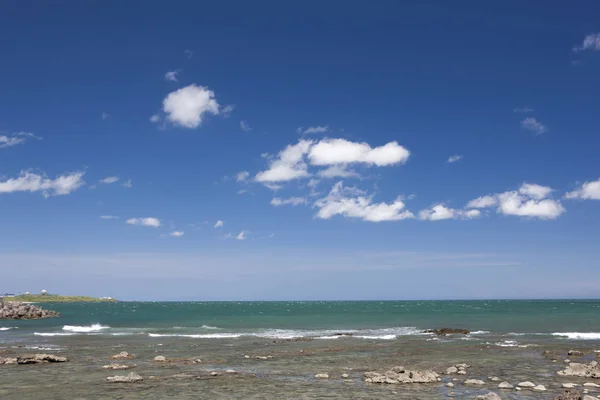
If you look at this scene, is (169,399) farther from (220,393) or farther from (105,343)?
(105,343)

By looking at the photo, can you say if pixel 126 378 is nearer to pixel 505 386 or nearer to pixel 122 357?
pixel 122 357

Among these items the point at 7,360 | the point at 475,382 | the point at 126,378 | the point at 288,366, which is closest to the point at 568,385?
the point at 475,382

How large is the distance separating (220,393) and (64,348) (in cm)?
3239

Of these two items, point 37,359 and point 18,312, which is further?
point 18,312

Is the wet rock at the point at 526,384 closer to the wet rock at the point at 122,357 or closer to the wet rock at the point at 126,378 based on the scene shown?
the wet rock at the point at 126,378

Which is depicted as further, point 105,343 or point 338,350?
point 105,343

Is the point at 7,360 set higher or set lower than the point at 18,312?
higher

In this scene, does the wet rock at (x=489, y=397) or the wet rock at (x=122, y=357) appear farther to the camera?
the wet rock at (x=122, y=357)

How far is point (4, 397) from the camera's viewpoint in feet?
91.4

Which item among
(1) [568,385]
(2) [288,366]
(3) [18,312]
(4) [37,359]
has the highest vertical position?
(1) [568,385]

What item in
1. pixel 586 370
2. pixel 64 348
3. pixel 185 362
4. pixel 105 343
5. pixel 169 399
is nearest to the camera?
pixel 169 399

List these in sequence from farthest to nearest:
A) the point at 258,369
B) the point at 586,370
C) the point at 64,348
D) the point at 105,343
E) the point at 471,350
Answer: the point at 105,343 < the point at 64,348 < the point at 471,350 < the point at 258,369 < the point at 586,370

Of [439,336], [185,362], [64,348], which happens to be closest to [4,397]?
[185,362]

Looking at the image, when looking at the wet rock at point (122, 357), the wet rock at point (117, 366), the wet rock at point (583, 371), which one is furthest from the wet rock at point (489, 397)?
the wet rock at point (122, 357)
